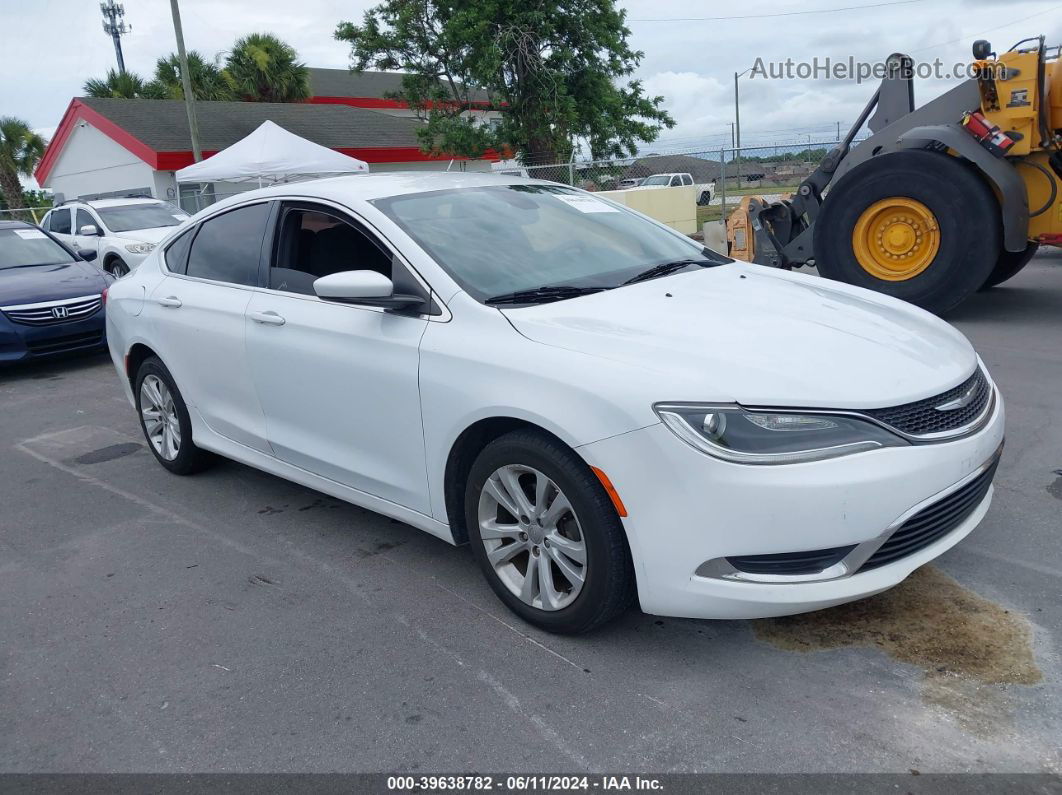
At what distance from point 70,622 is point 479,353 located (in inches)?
81.9

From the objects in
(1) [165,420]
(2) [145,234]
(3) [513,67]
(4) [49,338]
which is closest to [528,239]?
(1) [165,420]

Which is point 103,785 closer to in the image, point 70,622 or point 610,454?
point 70,622

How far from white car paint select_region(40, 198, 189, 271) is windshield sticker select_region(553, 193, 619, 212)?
9707mm

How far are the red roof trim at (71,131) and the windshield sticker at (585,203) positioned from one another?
23773 mm

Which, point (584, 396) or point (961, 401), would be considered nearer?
point (584, 396)

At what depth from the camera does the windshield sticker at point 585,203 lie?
4391mm

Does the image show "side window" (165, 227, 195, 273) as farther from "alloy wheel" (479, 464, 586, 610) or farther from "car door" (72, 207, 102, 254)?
"car door" (72, 207, 102, 254)

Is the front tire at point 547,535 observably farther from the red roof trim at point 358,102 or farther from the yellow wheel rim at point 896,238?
the red roof trim at point 358,102

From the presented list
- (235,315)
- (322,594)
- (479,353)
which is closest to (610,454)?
(479,353)

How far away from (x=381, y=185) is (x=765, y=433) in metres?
2.32

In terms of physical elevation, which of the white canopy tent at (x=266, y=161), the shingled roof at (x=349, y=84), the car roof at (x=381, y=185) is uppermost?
the shingled roof at (x=349, y=84)

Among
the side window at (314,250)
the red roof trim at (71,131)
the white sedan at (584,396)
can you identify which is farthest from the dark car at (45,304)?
the red roof trim at (71,131)

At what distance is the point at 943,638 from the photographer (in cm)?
307

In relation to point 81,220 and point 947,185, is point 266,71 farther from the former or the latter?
point 947,185
